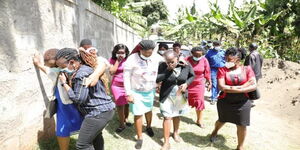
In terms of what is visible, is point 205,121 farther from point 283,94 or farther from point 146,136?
point 283,94

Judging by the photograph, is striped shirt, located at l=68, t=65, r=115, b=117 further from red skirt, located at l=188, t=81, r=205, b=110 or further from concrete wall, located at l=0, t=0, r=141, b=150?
red skirt, located at l=188, t=81, r=205, b=110

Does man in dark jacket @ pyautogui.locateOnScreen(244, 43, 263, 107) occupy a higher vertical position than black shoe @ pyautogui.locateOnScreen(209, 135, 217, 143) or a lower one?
higher

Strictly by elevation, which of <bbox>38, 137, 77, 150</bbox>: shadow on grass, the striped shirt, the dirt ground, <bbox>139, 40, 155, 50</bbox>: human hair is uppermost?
<bbox>139, 40, 155, 50</bbox>: human hair

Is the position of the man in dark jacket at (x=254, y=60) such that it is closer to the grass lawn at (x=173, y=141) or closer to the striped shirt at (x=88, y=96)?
the grass lawn at (x=173, y=141)

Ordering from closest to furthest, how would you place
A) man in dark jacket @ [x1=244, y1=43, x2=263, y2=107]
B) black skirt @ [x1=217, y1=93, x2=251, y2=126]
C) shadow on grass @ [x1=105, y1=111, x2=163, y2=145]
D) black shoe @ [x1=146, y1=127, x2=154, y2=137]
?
black skirt @ [x1=217, y1=93, x2=251, y2=126], shadow on grass @ [x1=105, y1=111, x2=163, y2=145], black shoe @ [x1=146, y1=127, x2=154, y2=137], man in dark jacket @ [x1=244, y1=43, x2=263, y2=107]

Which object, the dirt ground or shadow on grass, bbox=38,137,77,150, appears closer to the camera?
shadow on grass, bbox=38,137,77,150

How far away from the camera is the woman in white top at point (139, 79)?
3643 millimetres

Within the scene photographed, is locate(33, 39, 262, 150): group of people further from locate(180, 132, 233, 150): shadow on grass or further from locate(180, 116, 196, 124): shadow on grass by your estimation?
locate(180, 116, 196, 124): shadow on grass

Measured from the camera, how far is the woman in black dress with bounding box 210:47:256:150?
3379mm

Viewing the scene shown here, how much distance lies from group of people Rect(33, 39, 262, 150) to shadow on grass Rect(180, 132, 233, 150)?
14 centimetres

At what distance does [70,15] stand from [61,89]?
6.57ft

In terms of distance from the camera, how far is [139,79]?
12.1ft

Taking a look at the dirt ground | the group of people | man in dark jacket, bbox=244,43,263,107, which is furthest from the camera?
man in dark jacket, bbox=244,43,263,107

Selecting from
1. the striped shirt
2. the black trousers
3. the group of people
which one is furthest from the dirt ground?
the striped shirt
